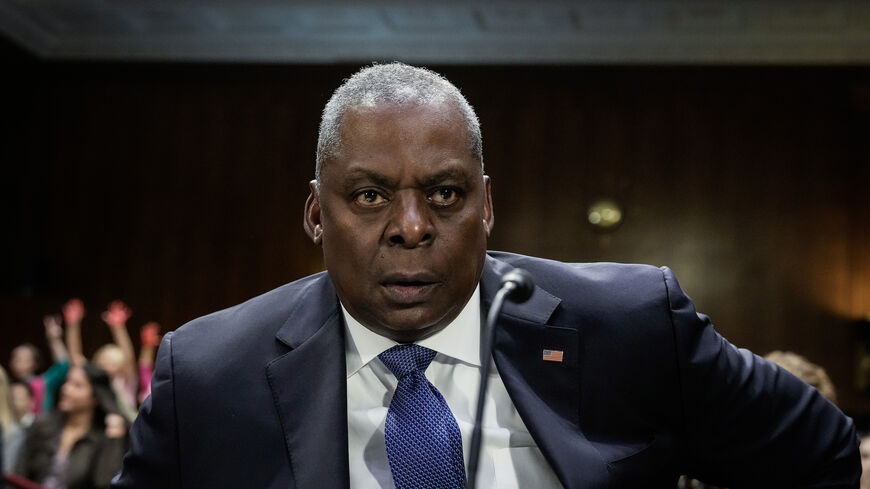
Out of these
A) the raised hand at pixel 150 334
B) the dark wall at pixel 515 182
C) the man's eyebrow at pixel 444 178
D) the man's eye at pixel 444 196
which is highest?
the man's eyebrow at pixel 444 178

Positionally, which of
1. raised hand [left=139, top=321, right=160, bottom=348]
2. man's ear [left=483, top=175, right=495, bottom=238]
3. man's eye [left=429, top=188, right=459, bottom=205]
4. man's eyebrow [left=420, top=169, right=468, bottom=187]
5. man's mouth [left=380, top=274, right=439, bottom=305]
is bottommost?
raised hand [left=139, top=321, right=160, bottom=348]

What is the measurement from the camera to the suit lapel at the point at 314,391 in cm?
140

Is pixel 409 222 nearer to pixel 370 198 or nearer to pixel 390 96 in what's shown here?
pixel 370 198

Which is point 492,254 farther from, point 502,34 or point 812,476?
point 502,34

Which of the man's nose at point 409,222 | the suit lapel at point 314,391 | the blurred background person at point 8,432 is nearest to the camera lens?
the man's nose at point 409,222

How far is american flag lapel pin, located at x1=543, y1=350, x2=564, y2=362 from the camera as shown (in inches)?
59.6

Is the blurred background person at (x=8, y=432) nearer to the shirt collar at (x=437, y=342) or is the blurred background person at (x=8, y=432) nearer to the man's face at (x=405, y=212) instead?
the shirt collar at (x=437, y=342)

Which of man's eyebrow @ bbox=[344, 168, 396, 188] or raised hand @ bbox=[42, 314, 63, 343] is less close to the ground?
man's eyebrow @ bbox=[344, 168, 396, 188]

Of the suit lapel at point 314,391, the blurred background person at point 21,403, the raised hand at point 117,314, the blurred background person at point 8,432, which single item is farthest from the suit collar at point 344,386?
the raised hand at point 117,314

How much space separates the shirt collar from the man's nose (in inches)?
9.9

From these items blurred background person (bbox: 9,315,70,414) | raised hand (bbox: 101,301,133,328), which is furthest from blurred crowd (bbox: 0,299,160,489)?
raised hand (bbox: 101,301,133,328)

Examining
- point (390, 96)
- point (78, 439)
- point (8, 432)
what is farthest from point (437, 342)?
point (8, 432)

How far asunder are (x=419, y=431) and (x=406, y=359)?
12 cm

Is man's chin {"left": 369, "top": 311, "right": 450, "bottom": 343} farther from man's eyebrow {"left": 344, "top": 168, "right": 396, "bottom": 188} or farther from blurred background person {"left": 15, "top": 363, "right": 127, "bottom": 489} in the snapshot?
blurred background person {"left": 15, "top": 363, "right": 127, "bottom": 489}
